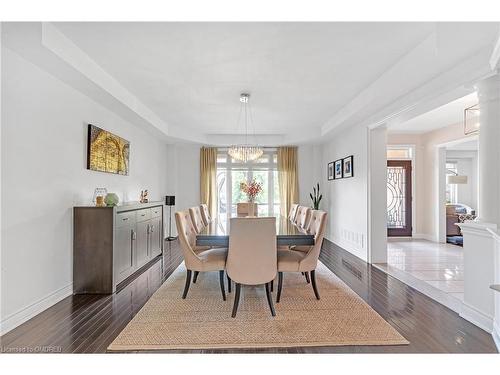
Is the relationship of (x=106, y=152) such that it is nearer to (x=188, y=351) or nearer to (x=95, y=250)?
(x=95, y=250)

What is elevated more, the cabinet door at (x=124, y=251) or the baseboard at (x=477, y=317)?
the cabinet door at (x=124, y=251)

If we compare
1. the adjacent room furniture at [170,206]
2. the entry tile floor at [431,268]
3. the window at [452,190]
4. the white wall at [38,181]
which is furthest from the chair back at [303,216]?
the window at [452,190]

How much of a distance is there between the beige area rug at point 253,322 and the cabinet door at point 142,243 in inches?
38.0

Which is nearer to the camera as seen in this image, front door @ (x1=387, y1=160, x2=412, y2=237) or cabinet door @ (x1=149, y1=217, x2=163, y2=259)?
cabinet door @ (x1=149, y1=217, x2=163, y2=259)

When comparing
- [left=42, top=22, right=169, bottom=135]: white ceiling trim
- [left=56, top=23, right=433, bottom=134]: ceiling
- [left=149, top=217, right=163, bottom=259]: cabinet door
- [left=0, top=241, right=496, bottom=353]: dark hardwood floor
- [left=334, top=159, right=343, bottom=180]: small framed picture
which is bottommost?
[left=0, top=241, right=496, bottom=353]: dark hardwood floor

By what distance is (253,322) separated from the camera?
2.44 meters

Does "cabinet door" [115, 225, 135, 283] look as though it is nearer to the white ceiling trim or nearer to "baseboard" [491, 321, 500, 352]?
the white ceiling trim

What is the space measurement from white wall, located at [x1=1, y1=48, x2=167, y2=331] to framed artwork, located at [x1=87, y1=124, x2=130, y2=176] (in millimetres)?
95

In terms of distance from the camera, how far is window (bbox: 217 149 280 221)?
290 inches

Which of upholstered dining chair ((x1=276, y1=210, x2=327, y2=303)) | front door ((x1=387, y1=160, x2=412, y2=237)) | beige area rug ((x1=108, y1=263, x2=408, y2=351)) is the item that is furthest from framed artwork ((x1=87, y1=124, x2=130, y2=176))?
front door ((x1=387, y1=160, x2=412, y2=237))

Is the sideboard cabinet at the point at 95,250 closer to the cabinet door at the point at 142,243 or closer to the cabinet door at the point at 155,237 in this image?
the cabinet door at the point at 142,243

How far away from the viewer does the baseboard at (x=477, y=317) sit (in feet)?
7.55
